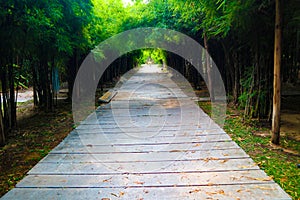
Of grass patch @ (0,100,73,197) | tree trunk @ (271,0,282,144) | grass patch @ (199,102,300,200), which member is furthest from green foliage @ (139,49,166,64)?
tree trunk @ (271,0,282,144)

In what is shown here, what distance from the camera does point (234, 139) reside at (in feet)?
11.9

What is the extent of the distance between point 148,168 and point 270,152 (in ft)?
4.72

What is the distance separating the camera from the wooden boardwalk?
217 centimetres

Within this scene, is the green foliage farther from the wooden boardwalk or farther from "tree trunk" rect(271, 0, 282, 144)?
"tree trunk" rect(271, 0, 282, 144)

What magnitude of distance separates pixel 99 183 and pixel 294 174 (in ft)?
5.71

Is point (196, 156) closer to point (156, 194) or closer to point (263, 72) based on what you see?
point (156, 194)

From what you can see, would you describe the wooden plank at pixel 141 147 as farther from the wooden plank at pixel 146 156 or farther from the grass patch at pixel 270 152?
the grass patch at pixel 270 152

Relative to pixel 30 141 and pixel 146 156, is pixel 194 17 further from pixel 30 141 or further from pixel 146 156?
pixel 30 141

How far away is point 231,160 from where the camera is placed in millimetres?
Result: 2811

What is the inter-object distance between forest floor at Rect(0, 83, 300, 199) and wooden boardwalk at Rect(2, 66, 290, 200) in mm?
141

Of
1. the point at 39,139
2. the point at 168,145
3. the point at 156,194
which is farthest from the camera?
the point at 39,139

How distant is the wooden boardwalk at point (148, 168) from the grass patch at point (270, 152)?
0.12 metres

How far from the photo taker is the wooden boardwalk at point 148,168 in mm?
Result: 2166

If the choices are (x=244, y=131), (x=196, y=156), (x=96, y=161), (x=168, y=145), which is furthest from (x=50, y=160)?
(x=244, y=131)
